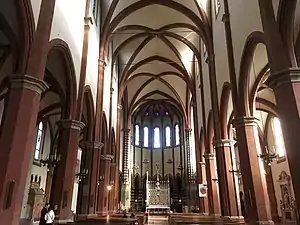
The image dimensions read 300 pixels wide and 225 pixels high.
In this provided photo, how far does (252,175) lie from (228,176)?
3.60 m

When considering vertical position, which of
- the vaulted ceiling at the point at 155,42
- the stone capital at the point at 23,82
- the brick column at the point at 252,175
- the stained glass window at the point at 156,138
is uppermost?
the vaulted ceiling at the point at 155,42

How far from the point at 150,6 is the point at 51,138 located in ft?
41.6

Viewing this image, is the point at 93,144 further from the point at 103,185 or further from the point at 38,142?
the point at 38,142

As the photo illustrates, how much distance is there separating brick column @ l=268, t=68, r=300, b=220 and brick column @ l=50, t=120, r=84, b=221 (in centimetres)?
759

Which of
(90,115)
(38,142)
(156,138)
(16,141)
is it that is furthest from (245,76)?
(156,138)

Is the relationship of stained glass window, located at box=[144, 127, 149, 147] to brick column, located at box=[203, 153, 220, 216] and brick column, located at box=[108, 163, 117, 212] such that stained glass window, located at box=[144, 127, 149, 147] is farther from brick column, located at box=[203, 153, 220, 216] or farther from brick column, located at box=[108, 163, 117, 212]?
brick column, located at box=[203, 153, 220, 216]

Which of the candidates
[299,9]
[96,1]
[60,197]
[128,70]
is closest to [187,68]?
[128,70]

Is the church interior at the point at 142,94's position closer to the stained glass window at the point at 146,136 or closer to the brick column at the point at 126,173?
the brick column at the point at 126,173

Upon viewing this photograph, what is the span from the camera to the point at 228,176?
1355 cm

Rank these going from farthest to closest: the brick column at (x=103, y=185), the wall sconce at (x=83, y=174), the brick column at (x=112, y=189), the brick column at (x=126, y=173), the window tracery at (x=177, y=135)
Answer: the window tracery at (x=177, y=135) < the brick column at (x=126, y=173) < the brick column at (x=112, y=189) < the brick column at (x=103, y=185) < the wall sconce at (x=83, y=174)

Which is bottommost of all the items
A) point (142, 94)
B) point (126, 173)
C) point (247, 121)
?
point (247, 121)

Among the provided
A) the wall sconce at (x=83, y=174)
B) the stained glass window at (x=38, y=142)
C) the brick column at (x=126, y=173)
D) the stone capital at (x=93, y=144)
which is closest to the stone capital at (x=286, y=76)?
the wall sconce at (x=83, y=174)

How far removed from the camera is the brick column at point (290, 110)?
6730 mm

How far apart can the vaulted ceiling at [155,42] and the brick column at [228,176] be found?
7503mm
